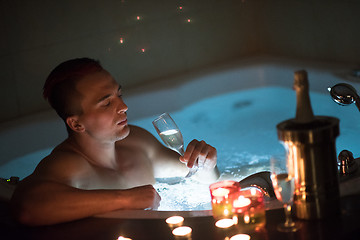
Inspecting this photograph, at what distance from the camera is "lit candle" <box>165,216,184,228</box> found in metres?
1.34

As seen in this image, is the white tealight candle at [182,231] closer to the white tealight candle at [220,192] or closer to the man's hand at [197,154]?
the white tealight candle at [220,192]

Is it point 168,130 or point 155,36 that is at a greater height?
point 155,36

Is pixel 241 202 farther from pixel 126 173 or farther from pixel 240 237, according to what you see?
pixel 126 173

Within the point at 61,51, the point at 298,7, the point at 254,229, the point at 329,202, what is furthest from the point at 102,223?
the point at 298,7

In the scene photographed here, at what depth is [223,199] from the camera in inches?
51.3

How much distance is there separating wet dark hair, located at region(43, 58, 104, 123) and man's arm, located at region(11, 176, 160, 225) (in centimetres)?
36

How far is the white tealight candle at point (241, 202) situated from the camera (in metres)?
1.28

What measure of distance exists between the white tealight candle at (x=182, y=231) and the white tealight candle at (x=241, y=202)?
0.37 feet

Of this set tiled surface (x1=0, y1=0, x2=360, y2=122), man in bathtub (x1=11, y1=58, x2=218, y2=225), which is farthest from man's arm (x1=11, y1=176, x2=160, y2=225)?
tiled surface (x1=0, y1=0, x2=360, y2=122)

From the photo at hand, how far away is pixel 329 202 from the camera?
122 cm

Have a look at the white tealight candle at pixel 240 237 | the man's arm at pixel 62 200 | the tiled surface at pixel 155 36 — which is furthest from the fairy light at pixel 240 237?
the tiled surface at pixel 155 36

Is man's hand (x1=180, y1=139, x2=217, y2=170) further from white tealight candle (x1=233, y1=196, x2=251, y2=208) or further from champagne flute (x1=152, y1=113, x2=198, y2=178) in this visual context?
white tealight candle (x1=233, y1=196, x2=251, y2=208)

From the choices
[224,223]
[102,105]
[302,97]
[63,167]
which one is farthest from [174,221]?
[102,105]

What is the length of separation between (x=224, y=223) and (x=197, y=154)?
1.61ft
